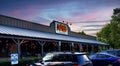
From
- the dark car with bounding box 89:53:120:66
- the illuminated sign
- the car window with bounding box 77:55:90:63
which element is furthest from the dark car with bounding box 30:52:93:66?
the illuminated sign

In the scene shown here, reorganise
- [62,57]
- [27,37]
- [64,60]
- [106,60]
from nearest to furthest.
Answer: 1. [64,60]
2. [62,57]
3. [106,60]
4. [27,37]

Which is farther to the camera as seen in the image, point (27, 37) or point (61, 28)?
point (61, 28)

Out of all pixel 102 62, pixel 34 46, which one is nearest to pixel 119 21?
pixel 34 46

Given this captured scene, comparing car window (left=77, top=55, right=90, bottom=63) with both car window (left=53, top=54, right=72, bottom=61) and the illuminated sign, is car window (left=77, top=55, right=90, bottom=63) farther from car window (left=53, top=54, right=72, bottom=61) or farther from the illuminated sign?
the illuminated sign

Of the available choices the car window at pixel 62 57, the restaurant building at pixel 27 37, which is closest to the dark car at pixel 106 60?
the restaurant building at pixel 27 37

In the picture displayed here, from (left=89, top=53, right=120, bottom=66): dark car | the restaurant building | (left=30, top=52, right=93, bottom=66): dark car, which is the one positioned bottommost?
(left=89, top=53, right=120, bottom=66): dark car

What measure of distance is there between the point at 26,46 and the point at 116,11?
185 feet

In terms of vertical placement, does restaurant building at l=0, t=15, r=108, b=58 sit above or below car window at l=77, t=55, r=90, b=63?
above

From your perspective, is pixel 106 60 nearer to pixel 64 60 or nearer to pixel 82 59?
pixel 82 59

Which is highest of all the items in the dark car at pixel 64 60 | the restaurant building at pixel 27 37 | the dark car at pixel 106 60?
the restaurant building at pixel 27 37

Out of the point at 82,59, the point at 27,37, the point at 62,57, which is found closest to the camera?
the point at 62,57

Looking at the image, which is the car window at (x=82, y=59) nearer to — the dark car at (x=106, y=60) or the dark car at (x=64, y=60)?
the dark car at (x=64, y=60)

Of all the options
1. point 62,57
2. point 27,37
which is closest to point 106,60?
point 27,37

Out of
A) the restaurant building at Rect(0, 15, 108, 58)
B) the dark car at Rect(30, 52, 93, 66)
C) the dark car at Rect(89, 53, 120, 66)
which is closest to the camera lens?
the dark car at Rect(30, 52, 93, 66)
